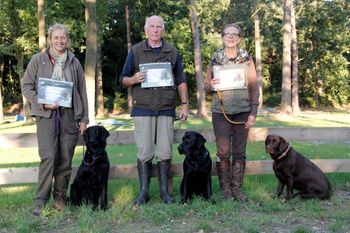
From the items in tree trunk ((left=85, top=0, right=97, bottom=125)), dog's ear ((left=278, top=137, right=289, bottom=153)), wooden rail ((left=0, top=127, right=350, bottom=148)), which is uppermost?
tree trunk ((left=85, top=0, right=97, bottom=125))

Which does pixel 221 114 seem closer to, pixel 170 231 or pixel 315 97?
pixel 170 231

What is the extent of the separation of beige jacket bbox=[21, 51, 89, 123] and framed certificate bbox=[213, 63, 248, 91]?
165cm

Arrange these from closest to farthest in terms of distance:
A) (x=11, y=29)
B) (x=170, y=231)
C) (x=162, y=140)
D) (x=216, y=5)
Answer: (x=170, y=231), (x=162, y=140), (x=11, y=29), (x=216, y=5)

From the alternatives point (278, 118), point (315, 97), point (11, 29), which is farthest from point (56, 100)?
point (315, 97)

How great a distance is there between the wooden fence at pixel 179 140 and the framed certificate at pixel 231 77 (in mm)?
829

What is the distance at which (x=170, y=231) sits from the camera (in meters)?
4.34

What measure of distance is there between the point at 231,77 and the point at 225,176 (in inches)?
50.1

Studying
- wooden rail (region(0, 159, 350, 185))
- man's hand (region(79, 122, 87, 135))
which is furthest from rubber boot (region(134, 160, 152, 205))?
man's hand (region(79, 122, 87, 135))

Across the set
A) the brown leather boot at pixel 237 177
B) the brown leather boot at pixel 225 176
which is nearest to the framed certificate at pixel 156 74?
the brown leather boot at pixel 225 176

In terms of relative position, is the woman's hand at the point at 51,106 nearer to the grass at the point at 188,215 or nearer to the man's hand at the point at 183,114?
the grass at the point at 188,215

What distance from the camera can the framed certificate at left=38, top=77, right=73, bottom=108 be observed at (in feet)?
15.7

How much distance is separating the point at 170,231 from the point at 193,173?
1158 millimetres

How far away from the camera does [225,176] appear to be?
5.54 meters

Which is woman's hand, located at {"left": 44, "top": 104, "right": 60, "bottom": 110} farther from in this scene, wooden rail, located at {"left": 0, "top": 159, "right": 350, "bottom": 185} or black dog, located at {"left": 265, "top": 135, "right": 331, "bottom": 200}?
black dog, located at {"left": 265, "top": 135, "right": 331, "bottom": 200}
